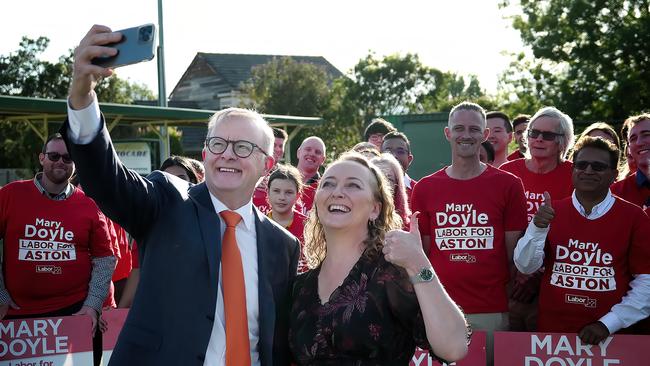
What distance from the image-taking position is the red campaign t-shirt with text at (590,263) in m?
5.16

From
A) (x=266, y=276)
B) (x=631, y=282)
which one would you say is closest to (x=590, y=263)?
(x=631, y=282)

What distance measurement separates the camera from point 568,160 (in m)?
6.60

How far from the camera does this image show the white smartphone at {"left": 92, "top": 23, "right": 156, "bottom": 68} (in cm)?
273

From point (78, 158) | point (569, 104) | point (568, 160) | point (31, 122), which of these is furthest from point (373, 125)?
point (569, 104)

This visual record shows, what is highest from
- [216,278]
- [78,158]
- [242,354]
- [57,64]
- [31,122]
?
[57,64]

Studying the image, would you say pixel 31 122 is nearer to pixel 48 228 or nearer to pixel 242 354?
pixel 48 228

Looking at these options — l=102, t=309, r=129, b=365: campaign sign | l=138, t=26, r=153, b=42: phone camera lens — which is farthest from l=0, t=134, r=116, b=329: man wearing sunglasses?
l=138, t=26, r=153, b=42: phone camera lens

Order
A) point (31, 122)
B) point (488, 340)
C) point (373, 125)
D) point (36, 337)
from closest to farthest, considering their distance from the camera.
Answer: point (488, 340)
point (36, 337)
point (373, 125)
point (31, 122)

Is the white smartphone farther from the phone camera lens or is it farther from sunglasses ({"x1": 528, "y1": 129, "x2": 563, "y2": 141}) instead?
sunglasses ({"x1": 528, "y1": 129, "x2": 563, "y2": 141})

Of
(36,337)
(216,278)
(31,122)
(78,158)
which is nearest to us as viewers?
(78,158)

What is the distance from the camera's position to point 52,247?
649 cm

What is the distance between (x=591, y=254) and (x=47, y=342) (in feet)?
14.0

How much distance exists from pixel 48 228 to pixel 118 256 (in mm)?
664

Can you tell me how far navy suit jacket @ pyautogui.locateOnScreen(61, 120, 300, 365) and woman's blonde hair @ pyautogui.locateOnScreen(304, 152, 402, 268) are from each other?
0.45 metres
